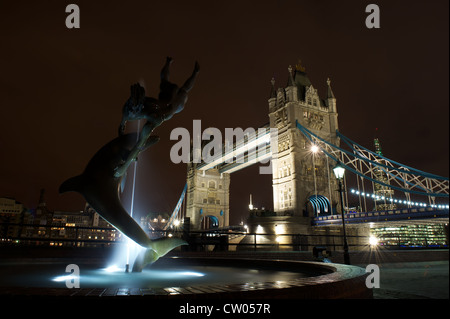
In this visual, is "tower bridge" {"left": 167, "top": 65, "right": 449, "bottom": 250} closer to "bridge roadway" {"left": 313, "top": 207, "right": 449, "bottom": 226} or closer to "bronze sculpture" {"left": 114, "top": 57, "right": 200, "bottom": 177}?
"bridge roadway" {"left": 313, "top": 207, "right": 449, "bottom": 226}

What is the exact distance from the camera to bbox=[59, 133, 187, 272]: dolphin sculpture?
5.44m

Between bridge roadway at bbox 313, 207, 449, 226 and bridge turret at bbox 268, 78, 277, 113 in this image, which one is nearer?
bridge roadway at bbox 313, 207, 449, 226

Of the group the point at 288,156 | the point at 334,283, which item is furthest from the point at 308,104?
the point at 334,283

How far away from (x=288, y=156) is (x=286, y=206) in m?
5.35

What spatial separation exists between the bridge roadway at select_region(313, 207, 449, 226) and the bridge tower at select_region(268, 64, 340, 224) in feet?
14.8

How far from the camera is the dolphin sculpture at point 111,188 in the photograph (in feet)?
17.8

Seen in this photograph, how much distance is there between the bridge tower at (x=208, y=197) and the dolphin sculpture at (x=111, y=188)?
4616 centimetres

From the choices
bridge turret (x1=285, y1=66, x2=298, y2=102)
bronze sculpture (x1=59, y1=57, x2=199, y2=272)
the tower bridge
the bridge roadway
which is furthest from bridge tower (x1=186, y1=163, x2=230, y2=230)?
bronze sculpture (x1=59, y1=57, x2=199, y2=272)

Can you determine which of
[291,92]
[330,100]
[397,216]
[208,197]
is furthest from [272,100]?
[208,197]

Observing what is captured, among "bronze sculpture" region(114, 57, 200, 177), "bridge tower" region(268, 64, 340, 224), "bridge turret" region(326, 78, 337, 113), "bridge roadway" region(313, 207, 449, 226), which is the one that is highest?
"bridge turret" region(326, 78, 337, 113)

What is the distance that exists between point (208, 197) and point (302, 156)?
79.8ft

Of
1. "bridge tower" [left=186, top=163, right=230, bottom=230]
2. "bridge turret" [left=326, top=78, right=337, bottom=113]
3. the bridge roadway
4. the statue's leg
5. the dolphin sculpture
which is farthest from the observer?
"bridge tower" [left=186, top=163, right=230, bottom=230]

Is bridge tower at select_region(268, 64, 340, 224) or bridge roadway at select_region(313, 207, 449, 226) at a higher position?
bridge tower at select_region(268, 64, 340, 224)
